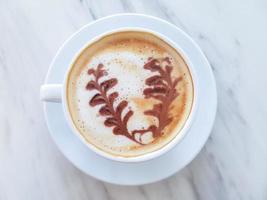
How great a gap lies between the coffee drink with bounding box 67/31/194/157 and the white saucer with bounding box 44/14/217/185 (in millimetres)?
80

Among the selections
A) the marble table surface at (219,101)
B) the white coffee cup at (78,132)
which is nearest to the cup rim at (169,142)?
Result: the white coffee cup at (78,132)

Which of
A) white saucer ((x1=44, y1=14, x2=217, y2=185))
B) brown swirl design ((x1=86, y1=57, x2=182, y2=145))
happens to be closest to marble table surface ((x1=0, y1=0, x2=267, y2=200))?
white saucer ((x1=44, y1=14, x2=217, y2=185))

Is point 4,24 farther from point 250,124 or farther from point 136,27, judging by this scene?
point 250,124

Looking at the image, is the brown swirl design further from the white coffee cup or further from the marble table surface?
the marble table surface

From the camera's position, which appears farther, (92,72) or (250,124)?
(250,124)

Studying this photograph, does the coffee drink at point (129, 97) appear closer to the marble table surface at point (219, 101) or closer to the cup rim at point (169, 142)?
the cup rim at point (169, 142)

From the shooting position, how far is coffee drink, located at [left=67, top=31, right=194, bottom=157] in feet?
3.41

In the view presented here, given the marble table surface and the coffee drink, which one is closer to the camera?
the coffee drink

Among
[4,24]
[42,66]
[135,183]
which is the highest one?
[4,24]

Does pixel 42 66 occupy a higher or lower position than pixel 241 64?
higher

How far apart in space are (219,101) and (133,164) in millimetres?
258

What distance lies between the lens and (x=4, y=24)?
1.22m

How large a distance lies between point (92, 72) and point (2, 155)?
0.31 metres

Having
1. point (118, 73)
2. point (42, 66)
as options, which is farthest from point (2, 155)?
point (118, 73)
